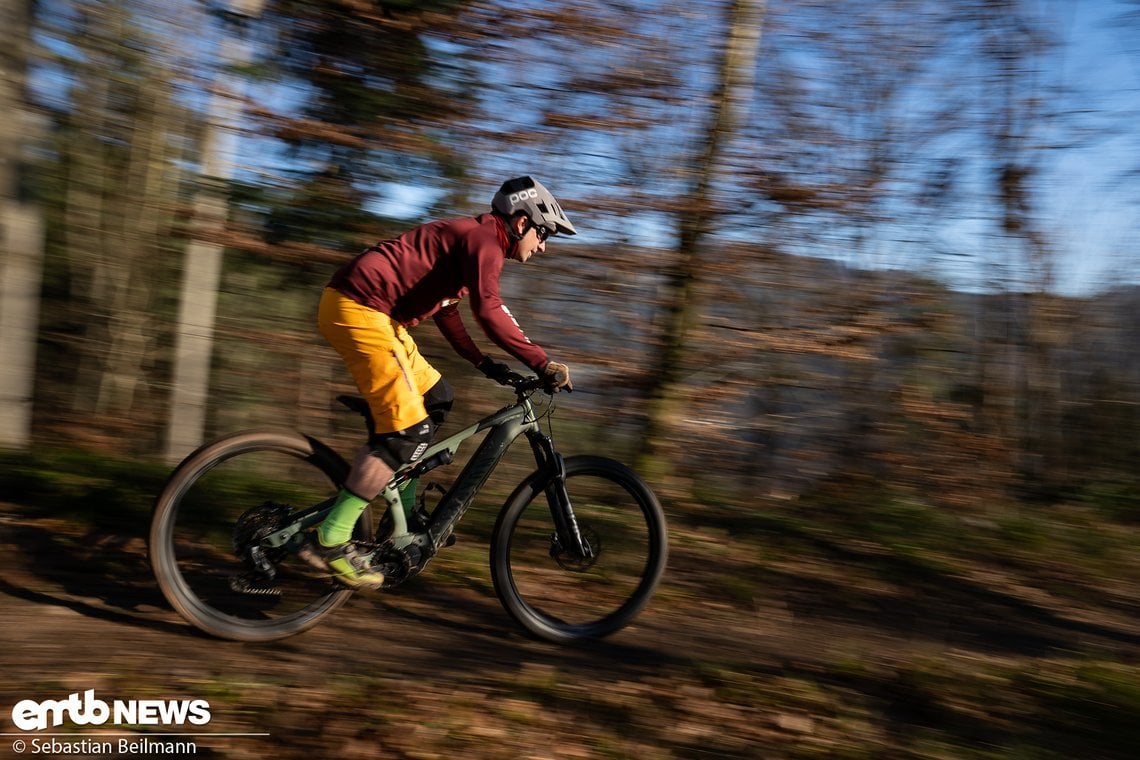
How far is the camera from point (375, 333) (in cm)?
380

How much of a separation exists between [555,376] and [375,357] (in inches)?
31.9

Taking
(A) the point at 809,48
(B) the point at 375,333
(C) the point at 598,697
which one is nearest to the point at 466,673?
(C) the point at 598,697

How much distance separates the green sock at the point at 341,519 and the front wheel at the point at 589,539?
27.0 inches

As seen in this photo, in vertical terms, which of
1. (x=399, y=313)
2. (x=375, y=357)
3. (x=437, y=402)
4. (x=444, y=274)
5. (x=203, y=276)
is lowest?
(x=437, y=402)

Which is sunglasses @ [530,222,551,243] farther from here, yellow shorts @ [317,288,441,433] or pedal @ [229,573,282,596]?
pedal @ [229,573,282,596]

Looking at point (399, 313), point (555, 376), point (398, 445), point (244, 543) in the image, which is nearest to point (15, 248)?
point (244, 543)

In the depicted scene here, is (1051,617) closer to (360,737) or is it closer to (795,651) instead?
(795,651)

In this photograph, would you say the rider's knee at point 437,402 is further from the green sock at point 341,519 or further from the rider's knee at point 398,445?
the green sock at point 341,519

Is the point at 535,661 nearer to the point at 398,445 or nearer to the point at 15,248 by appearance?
the point at 398,445

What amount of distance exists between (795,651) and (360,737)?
2.29 meters

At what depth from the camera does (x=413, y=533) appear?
409cm

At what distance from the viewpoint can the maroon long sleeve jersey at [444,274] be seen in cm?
375

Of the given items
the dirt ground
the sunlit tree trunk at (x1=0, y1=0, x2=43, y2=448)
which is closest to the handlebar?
the dirt ground

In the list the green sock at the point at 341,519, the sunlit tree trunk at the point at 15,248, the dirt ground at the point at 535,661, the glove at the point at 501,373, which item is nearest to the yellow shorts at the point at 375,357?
the green sock at the point at 341,519
